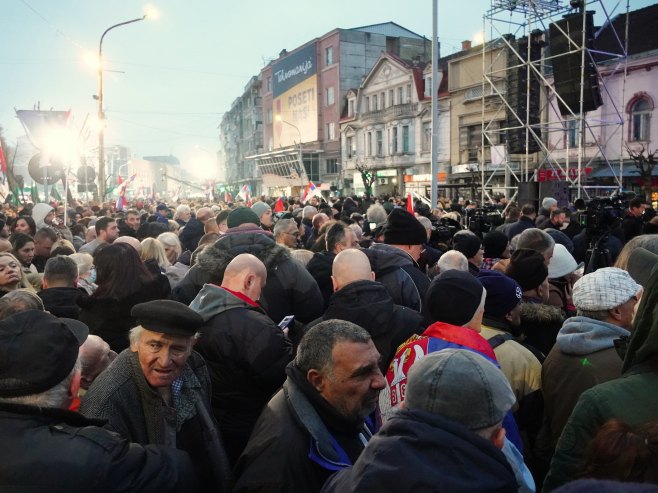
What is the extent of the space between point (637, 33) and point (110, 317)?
29894mm

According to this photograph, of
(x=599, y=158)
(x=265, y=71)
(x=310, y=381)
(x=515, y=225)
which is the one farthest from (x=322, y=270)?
(x=265, y=71)

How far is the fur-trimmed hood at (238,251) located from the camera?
14.8 feet

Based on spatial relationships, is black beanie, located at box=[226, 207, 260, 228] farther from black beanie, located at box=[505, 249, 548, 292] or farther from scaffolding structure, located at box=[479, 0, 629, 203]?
scaffolding structure, located at box=[479, 0, 629, 203]

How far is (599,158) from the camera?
25.4 m

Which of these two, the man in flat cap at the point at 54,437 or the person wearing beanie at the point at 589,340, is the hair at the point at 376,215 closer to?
the person wearing beanie at the point at 589,340

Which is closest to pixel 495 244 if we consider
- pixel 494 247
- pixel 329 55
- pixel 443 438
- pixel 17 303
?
pixel 494 247

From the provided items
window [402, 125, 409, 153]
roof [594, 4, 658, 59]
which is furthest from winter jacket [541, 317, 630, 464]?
window [402, 125, 409, 153]

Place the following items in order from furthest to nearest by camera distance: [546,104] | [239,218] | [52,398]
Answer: [546,104], [239,218], [52,398]

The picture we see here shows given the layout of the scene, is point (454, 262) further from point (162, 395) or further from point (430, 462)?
point (430, 462)

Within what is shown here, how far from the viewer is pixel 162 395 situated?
2691mm

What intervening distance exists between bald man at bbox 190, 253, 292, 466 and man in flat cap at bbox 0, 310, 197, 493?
1.03 metres

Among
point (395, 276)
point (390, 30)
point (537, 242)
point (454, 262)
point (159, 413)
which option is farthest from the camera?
point (390, 30)

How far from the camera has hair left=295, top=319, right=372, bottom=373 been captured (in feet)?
7.78

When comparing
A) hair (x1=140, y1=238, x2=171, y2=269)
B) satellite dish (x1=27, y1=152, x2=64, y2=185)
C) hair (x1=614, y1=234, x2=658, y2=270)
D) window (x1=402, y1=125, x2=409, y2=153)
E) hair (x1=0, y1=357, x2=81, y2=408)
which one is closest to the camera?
hair (x1=0, y1=357, x2=81, y2=408)
